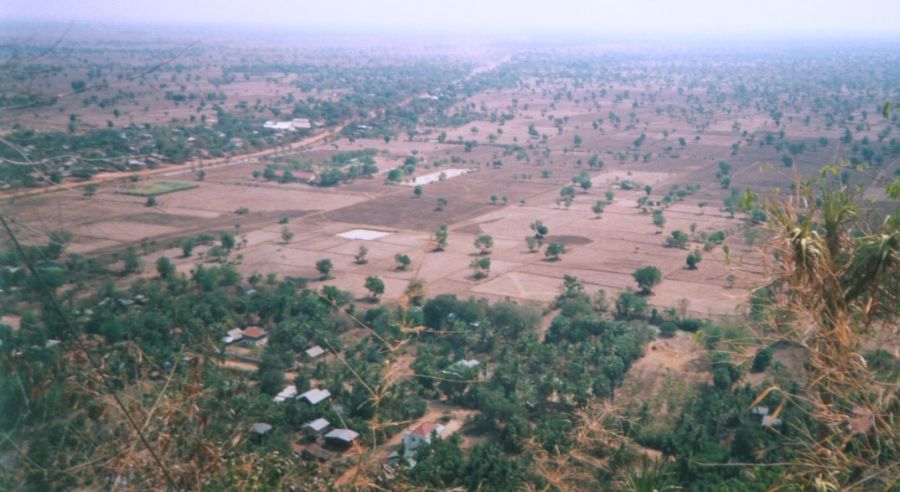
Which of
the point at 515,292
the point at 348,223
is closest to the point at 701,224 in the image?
the point at 515,292

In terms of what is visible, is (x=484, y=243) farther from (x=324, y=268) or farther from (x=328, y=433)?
(x=328, y=433)

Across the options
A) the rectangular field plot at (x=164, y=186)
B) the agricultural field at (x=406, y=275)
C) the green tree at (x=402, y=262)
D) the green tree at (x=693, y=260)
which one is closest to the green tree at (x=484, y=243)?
the agricultural field at (x=406, y=275)

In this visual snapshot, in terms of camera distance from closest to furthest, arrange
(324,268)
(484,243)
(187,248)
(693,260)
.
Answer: (324,268)
(693,260)
(187,248)
(484,243)

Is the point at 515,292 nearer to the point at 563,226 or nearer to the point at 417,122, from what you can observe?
the point at 563,226

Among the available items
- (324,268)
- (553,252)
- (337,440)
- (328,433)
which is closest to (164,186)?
(324,268)

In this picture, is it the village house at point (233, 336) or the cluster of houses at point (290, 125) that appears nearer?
the village house at point (233, 336)

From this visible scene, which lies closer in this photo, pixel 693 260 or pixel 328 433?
pixel 328 433

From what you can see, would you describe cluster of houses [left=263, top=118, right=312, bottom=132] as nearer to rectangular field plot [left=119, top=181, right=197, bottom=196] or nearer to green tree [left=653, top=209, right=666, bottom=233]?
rectangular field plot [left=119, top=181, right=197, bottom=196]

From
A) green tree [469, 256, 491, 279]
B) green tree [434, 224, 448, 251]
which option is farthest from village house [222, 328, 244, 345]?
green tree [434, 224, 448, 251]

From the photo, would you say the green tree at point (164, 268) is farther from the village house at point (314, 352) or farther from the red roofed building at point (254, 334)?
the village house at point (314, 352)

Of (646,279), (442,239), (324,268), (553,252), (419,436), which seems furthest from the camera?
(553,252)
